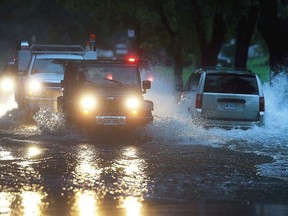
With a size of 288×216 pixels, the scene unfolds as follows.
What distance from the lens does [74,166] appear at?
13102 mm

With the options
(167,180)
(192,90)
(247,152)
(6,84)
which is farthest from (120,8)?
(167,180)

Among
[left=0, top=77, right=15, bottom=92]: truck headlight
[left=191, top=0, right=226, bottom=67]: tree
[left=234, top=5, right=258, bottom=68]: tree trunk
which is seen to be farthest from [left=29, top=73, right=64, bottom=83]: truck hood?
[left=191, top=0, right=226, bottom=67]: tree

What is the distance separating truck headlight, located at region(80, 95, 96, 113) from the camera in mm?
17531

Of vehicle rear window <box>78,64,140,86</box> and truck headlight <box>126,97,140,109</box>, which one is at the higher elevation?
vehicle rear window <box>78,64,140,86</box>

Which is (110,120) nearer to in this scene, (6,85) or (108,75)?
(108,75)

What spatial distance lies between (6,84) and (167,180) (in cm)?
1925

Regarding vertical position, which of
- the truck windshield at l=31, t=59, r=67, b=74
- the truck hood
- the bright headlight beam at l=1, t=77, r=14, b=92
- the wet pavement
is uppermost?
the truck windshield at l=31, t=59, r=67, b=74

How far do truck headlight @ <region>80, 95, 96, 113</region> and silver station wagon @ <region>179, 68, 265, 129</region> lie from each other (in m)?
2.85

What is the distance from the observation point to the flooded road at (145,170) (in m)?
9.66

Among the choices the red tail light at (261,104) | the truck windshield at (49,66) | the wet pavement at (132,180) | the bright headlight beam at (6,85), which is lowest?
the wet pavement at (132,180)

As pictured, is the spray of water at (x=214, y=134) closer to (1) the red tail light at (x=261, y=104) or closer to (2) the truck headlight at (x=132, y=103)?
(1) the red tail light at (x=261, y=104)

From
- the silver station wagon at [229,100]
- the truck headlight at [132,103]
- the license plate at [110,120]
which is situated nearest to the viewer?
the license plate at [110,120]

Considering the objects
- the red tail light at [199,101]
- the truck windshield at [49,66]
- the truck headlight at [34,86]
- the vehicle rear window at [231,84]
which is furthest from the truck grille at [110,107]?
the truck windshield at [49,66]

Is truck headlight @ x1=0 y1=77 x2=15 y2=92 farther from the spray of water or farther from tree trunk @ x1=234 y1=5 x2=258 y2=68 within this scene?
tree trunk @ x1=234 y1=5 x2=258 y2=68
